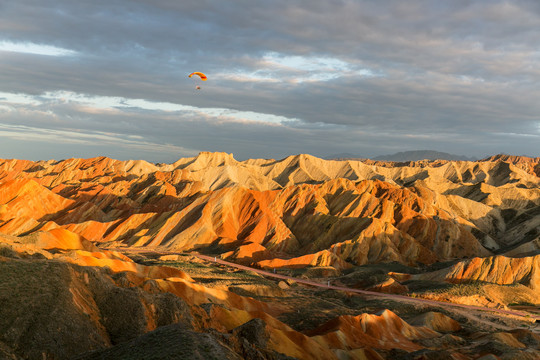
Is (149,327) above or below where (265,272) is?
above

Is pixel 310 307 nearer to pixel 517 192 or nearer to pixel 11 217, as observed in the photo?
pixel 11 217

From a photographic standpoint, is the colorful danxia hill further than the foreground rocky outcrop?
Yes

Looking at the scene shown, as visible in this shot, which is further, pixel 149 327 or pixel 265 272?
pixel 265 272

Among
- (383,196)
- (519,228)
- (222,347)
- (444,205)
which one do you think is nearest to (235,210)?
(383,196)

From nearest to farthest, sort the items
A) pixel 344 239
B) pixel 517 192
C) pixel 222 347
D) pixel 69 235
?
pixel 222 347 < pixel 69 235 < pixel 344 239 < pixel 517 192

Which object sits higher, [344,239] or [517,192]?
[517,192]

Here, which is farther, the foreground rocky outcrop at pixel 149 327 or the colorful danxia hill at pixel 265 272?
the colorful danxia hill at pixel 265 272

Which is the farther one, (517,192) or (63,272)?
(517,192)

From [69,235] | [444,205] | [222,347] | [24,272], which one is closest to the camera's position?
[222,347]
